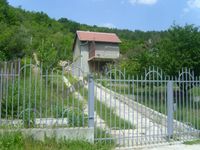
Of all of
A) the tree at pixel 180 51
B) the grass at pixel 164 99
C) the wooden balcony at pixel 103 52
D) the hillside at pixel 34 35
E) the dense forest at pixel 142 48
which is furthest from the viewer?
the wooden balcony at pixel 103 52

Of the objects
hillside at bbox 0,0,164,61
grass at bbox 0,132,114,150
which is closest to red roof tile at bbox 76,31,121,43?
hillside at bbox 0,0,164,61

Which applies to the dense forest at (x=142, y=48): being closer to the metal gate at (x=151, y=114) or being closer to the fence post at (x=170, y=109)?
the metal gate at (x=151, y=114)

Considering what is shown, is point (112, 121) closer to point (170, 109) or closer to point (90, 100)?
point (170, 109)

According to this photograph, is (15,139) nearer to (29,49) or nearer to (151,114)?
(151,114)

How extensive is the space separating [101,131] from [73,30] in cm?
5279

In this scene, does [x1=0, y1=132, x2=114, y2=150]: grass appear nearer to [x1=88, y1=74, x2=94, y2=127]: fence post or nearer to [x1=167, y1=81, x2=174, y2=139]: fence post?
[x1=88, y1=74, x2=94, y2=127]: fence post

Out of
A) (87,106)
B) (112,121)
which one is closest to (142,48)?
(112,121)

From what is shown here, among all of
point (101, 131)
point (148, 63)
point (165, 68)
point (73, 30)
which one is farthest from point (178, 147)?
point (73, 30)

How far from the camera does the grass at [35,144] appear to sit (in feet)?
25.2

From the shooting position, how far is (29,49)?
100.0ft

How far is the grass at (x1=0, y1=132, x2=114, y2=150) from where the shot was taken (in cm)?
768

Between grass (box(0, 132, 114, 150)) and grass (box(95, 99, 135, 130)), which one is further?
grass (box(95, 99, 135, 130))

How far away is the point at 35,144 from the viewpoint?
791 cm

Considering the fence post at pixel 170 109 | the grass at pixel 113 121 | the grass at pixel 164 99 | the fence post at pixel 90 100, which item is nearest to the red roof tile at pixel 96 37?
the grass at pixel 113 121
